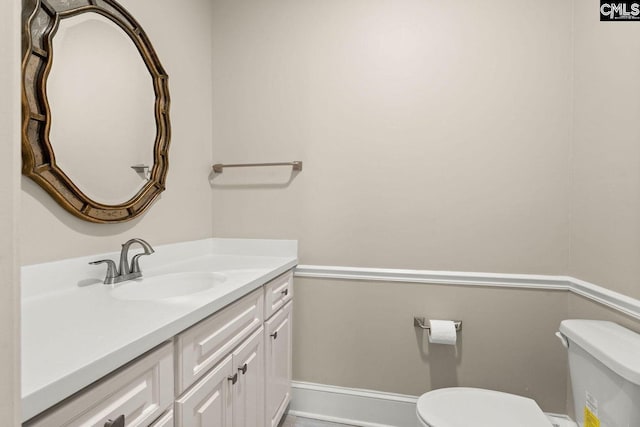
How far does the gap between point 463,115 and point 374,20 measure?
69cm

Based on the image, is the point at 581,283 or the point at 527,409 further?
the point at 581,283

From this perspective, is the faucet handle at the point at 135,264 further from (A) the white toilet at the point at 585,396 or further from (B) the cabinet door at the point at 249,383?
(A) the white toilet at the point at 585,396

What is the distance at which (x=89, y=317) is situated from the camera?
840 mm

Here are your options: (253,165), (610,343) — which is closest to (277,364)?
(253,165)

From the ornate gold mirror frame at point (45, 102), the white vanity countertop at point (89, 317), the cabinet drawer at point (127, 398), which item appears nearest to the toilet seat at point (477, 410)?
the white vanity countertop at point (89, 317)

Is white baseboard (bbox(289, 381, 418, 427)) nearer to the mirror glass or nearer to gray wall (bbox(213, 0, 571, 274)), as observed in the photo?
gray wall (bbox(213, 0, 571, 274))

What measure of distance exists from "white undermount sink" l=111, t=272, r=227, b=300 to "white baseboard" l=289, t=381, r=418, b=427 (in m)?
0.90

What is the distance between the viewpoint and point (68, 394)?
0.56 meters

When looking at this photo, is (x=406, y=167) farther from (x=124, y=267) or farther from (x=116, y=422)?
(x=116, y=422)

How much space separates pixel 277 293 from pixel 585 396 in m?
1.25

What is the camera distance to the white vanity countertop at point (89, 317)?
564 millimetres

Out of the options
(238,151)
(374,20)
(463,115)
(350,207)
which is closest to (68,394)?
(350,207)

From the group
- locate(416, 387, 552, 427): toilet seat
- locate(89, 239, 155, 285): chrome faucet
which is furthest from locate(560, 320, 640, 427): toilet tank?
locate(89, 239, 155, 285): chrome faucet

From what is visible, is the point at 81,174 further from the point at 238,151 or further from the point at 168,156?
the point at 238,151
